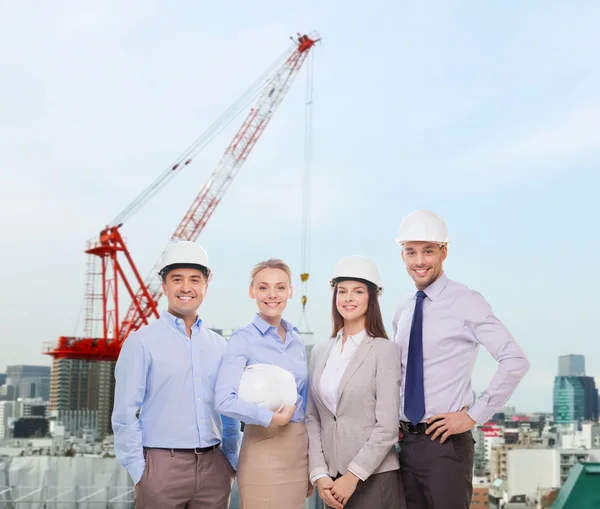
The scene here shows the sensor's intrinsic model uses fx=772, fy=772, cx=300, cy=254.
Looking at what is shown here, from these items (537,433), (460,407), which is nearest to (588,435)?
(537,433)

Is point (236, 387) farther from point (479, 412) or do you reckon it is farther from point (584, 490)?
point (584, 490)

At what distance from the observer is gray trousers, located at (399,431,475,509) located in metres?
2.31

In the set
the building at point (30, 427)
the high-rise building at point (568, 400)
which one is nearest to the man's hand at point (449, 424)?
the building at point (30, 427)

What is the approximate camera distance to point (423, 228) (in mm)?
2479

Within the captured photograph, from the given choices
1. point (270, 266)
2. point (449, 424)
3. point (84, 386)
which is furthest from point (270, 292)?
point (84, 386)

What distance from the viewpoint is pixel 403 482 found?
2379 millimetres

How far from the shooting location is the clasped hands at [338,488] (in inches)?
89.3

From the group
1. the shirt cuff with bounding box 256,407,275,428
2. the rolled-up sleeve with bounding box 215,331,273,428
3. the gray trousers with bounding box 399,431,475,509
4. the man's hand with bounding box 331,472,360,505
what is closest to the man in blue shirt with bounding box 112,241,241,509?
the rolled-up sleeve with bounding box 215,331,273,428

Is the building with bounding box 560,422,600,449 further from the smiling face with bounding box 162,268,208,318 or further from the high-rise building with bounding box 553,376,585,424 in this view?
the smiling face with bounding box 162,268,208,318

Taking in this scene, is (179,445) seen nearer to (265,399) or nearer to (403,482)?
(265,399)

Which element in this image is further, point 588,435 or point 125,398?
point 588,435

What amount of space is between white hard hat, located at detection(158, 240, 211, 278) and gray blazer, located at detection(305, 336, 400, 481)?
1.95 ft

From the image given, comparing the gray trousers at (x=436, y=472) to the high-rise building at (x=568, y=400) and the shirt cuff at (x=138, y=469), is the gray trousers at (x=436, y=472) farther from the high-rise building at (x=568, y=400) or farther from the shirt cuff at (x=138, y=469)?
the high-rise building at (x=568, y=400)

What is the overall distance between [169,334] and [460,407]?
951mm
